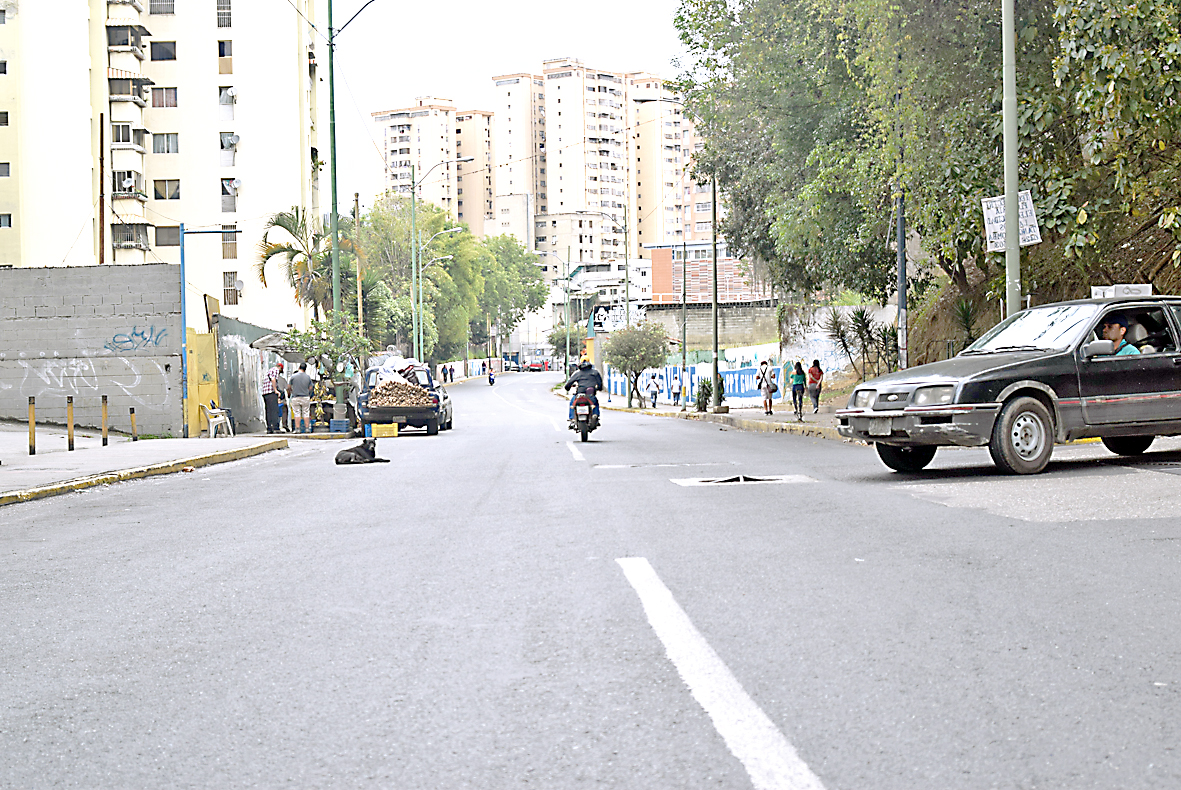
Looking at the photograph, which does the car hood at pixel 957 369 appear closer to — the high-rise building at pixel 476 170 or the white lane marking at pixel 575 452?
the white lane marking at pixel 575 452

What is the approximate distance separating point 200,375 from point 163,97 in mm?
42785

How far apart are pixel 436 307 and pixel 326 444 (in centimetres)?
7518

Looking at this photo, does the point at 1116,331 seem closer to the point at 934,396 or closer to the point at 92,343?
the point at 934,396

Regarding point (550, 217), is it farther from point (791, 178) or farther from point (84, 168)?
point (791, 178)

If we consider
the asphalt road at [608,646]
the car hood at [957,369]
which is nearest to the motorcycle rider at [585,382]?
the car hood at [957,369]

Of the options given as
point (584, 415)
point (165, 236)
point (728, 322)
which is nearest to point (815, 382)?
point (584, 415)

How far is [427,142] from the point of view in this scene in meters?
183

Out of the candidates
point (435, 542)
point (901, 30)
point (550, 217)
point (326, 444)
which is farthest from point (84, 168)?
point (550, 217)

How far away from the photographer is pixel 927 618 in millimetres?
5477

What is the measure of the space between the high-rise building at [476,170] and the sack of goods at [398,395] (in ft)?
517

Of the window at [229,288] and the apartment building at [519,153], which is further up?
the apartment building at [519,153]

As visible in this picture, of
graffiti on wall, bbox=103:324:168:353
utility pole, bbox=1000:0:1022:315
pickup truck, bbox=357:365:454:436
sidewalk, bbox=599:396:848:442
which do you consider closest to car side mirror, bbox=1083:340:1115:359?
utility pole, bbox=1000:0:1022:315

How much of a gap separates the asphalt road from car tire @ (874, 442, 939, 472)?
8.80 ft

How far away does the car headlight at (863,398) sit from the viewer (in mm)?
12578
